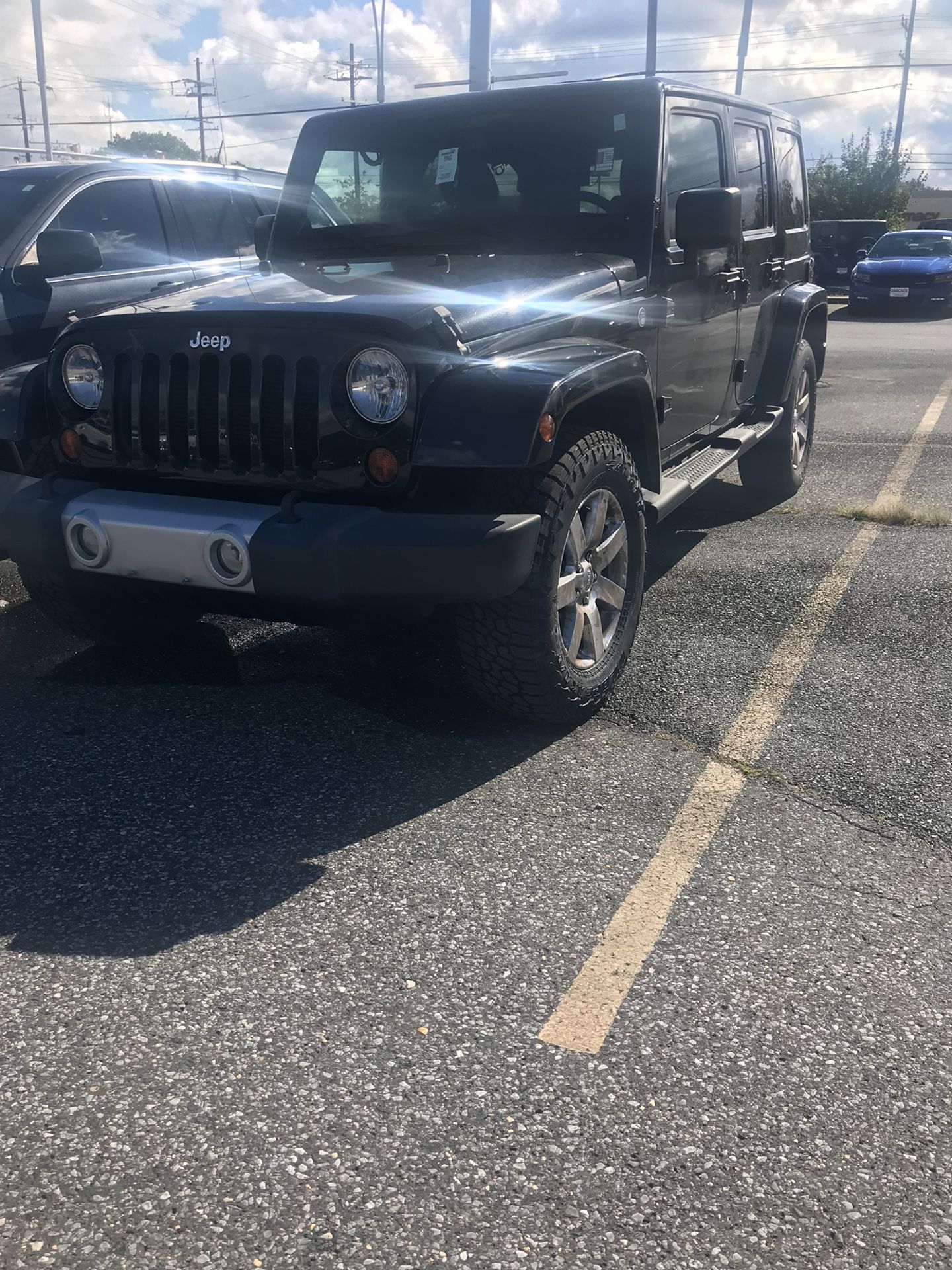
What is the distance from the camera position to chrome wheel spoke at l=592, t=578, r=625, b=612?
382 cm

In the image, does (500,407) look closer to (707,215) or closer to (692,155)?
(707,215)

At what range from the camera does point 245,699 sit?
3.96 meters

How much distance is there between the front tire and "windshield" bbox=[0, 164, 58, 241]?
3.88 m

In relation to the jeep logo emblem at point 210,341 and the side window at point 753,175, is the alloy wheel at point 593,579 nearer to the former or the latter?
the jeep logo emblem at point 210,341

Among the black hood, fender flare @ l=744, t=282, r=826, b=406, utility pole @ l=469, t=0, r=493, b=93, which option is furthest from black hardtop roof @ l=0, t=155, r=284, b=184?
utility pole @ l=469, t=0, r=493, b=93

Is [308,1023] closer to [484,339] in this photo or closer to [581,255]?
[484,339]

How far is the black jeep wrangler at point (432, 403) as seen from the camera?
122 inches

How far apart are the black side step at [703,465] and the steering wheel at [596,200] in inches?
40.6

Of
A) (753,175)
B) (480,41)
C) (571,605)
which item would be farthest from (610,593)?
(480,41)

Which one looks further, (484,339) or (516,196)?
(516,196)

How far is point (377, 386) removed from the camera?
3191mm

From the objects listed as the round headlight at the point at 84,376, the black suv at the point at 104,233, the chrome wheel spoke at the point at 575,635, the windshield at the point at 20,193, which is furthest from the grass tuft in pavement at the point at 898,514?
the windshield at the point at 20,193

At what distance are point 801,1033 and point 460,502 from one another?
1.68 m

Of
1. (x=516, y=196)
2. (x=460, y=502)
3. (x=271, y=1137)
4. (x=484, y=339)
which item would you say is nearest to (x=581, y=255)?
(x=516, y=196)
